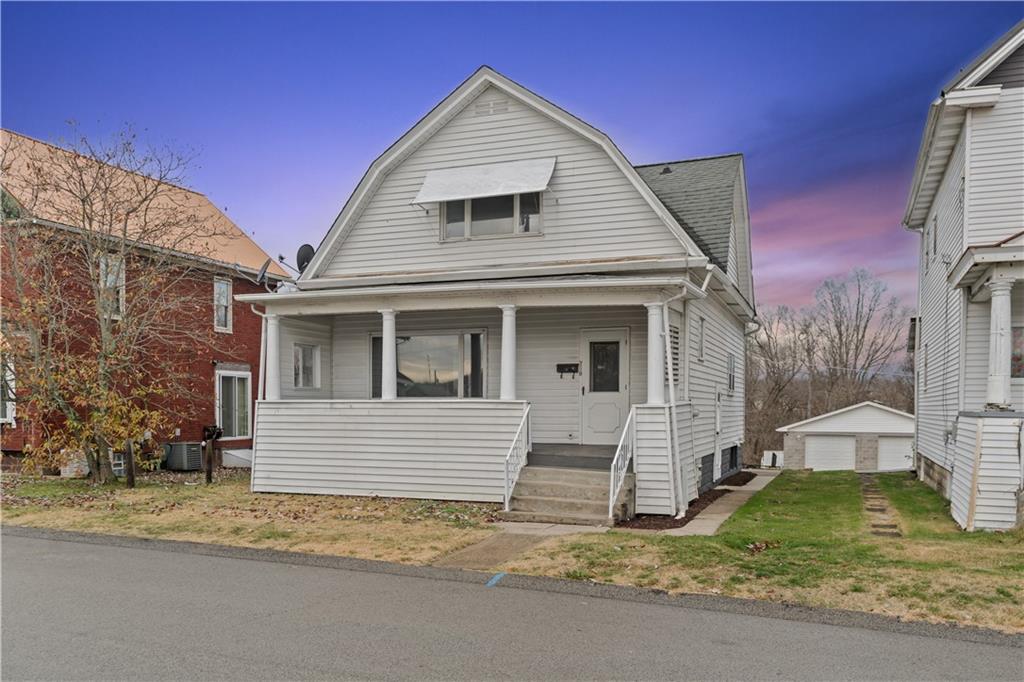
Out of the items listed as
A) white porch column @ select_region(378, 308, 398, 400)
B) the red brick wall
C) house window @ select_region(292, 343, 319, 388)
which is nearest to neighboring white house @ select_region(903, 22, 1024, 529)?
white porch column @ select_region(378, 308, 398, 400)

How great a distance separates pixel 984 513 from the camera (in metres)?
9.20

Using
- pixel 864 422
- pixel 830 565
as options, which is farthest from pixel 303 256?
pixel 864 422

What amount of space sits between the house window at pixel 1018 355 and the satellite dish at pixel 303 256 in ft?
43.2

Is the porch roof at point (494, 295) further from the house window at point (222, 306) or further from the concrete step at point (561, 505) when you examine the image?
the house window at point (222, 306)

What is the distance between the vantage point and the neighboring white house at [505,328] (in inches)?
450

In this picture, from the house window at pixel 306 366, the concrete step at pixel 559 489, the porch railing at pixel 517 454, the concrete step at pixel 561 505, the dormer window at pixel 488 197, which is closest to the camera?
the concrete step at pixel 561 505

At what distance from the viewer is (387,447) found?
41.2ft

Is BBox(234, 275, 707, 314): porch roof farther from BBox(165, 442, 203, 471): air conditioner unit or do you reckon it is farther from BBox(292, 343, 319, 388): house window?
BBox(165, 442, 203, 471): air conditioner unit

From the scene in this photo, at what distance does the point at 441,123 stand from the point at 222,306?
9.95 meters

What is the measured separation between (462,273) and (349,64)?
610 centimetres

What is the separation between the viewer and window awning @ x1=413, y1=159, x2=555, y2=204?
1314cm

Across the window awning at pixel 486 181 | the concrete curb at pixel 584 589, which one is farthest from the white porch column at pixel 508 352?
the concrete curb at pixel 584 589

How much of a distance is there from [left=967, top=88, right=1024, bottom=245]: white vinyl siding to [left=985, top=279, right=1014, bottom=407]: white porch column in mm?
1973

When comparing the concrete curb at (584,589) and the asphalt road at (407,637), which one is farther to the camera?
the concrete curb at (584,589)
